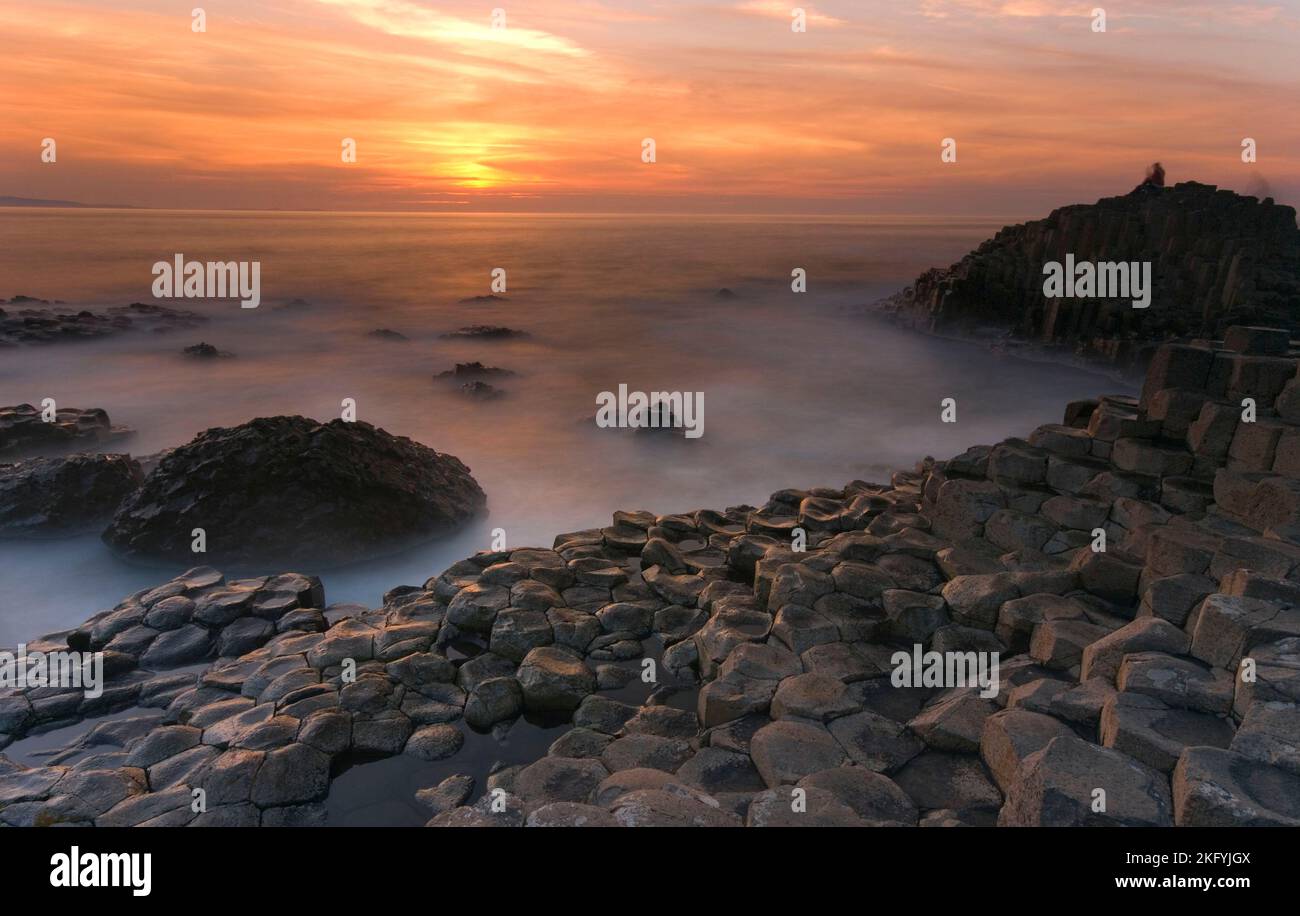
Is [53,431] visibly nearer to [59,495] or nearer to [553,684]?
[59,495]

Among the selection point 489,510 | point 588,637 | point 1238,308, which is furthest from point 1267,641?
point 1238,308

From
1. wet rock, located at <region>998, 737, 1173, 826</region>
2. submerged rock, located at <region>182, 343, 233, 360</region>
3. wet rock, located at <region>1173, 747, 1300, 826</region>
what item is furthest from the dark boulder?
submerged rock, located at <region>182, 343, 233, 360</region>

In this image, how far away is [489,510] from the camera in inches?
494

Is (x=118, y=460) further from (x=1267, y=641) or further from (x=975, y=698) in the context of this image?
(x=1267, y=641)

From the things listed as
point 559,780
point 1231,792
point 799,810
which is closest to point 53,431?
point 559,780

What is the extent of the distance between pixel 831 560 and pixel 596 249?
62.8 metres

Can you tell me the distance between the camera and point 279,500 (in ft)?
33.4

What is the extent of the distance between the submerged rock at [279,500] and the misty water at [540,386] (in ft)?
1.03

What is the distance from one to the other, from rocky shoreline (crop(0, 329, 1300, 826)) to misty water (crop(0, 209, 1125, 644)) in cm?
238

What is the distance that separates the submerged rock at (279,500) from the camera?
1000cm

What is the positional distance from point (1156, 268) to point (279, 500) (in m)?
25.4

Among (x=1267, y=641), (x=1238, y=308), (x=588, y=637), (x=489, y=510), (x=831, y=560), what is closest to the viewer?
(x=1267, y=641)

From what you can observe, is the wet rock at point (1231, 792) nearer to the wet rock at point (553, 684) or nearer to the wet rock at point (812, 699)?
the wet rock at point (812, 699)
